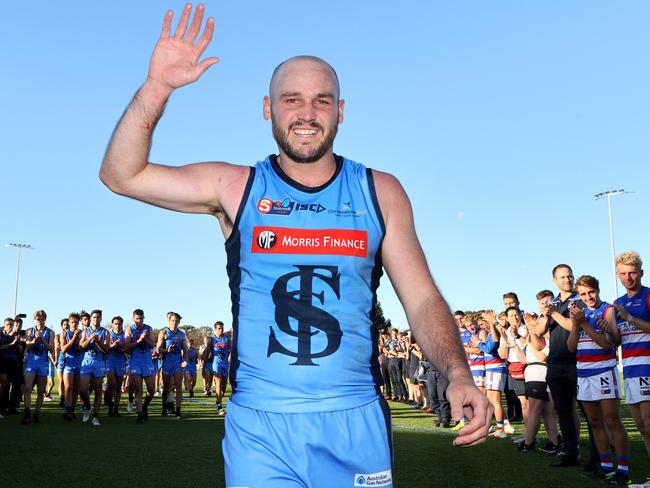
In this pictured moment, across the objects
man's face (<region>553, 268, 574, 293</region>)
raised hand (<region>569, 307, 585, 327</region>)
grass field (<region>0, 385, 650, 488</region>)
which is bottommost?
grass field (<region>0, 385, 650, 488</region>)

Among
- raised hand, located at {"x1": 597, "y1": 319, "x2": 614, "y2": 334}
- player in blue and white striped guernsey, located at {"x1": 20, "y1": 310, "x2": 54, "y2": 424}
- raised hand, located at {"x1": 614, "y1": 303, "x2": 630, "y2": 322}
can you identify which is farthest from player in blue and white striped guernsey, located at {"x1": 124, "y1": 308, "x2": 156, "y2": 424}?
raised hand, located at {"x1": 614, "y1": 303, "x2": 630, "y2": 322}

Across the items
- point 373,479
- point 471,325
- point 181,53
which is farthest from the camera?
point 471,325

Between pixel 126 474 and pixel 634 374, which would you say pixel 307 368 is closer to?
pixel 634 374

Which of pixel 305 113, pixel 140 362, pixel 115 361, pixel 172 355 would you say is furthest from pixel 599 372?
pixel 115 361

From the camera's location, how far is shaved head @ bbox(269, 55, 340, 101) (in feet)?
10.4

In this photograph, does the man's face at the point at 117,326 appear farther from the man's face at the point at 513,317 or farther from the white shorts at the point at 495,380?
Result: the man's face at the point at 513,317

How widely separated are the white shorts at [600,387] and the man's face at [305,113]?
689 centimetres

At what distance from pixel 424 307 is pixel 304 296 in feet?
1.76

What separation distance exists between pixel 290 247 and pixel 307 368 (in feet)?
1.74

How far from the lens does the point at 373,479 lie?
273 cm

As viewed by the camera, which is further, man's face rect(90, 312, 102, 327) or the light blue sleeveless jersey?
man's face rect(90, 312, 102, 327)

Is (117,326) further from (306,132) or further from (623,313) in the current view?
(306,132)

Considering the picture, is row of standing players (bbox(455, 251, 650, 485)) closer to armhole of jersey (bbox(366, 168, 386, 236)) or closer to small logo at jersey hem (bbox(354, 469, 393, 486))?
armhole of jersey (bbox(366, 168, 386, 236))

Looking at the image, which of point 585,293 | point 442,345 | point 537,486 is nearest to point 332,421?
point 442,345
